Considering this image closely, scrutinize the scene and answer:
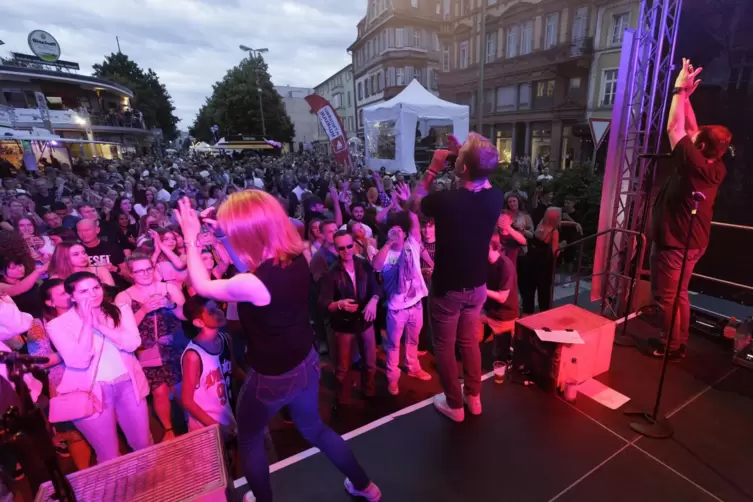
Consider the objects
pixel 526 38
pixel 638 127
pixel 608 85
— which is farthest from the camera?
pixel 526 38

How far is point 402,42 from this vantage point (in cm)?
3394

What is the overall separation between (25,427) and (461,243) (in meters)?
2.08

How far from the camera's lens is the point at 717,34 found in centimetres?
498

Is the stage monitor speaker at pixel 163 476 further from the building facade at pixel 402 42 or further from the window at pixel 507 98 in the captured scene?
the building facade at pixel 402 42

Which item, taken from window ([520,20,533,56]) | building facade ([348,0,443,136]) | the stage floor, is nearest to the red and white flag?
the stage floor

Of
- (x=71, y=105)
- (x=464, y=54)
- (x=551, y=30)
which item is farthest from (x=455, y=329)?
(x=71, y=105)

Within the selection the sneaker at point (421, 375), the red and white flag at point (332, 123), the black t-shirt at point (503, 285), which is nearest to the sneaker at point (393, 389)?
the sneaker at point (421, 375)

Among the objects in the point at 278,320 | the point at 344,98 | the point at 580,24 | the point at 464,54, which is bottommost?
the point at 278,320

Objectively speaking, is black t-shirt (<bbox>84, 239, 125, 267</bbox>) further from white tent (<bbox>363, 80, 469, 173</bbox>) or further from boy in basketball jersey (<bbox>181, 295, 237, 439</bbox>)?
white tent (<bbox>363, 80, 469, 173</bbox>)

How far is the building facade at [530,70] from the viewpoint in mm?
20641

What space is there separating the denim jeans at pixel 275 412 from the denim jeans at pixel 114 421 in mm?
1118

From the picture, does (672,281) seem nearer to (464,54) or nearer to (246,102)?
(464,54)

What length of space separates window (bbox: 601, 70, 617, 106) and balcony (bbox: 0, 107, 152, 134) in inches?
1072

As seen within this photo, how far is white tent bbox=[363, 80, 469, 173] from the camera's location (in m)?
12.1
